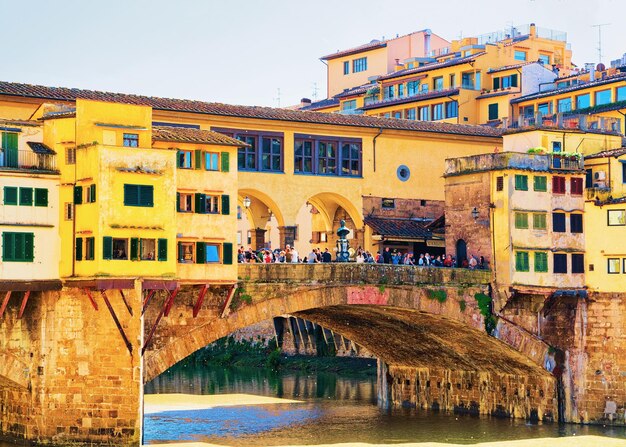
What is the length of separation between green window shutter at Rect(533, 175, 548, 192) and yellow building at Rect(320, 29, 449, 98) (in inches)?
1474

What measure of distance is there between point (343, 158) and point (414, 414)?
39.6 feet

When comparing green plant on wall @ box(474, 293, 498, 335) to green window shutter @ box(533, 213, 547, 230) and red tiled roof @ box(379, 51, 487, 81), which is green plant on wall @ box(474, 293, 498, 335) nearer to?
green window shutter @ box(533, 213, 547, 230)

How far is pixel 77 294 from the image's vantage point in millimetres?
51625

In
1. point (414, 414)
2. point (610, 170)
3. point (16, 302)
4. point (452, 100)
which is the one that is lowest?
point (414, 414)

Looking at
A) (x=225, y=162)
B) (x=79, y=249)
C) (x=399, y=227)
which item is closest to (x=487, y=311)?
(x=399, y=227)

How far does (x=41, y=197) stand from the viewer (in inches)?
2032

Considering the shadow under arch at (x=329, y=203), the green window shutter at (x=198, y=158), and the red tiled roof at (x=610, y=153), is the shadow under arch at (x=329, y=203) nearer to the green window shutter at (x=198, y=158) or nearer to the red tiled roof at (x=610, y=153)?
the red tiled roof at (x=610, y=153)

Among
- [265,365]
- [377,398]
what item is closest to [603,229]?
[377,398]

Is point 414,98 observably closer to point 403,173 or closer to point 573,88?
point 573,88

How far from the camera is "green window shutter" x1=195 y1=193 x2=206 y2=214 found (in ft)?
177

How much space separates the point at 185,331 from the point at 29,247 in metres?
6.71

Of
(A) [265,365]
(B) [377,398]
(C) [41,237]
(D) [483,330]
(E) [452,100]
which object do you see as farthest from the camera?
(A) [265,365]

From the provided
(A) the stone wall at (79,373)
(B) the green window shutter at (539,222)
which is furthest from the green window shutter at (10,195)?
(B) the green window shutter at (539,222)

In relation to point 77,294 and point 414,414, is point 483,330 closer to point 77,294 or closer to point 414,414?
point 414,414
